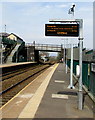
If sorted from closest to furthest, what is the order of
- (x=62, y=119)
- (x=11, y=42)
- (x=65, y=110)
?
(x=62, y=119), (x=65, y=110), (x=11, y=42)

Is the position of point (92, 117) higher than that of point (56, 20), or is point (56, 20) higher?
point (56, 20)

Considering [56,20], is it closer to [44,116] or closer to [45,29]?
[45,29]

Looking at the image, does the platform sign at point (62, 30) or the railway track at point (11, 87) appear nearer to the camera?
the platform sign at point (62, 30)

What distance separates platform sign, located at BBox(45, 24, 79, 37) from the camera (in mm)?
10297

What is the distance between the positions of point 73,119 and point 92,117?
0.85 meters

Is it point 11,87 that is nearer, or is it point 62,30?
point 62,30

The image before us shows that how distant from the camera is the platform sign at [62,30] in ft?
33.8

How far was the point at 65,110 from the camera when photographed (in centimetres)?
934

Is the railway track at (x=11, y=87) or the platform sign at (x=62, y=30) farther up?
the platform sign at (x=62, y=30)

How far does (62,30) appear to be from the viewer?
34.1ft

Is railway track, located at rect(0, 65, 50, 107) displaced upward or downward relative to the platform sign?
downward

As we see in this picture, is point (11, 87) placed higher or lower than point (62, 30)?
lower

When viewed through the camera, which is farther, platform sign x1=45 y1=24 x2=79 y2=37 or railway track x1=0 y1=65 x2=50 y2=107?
railway track x1=0 y1=65 x2=50 y2=107

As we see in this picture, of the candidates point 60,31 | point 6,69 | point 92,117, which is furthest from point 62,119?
point 6,69
